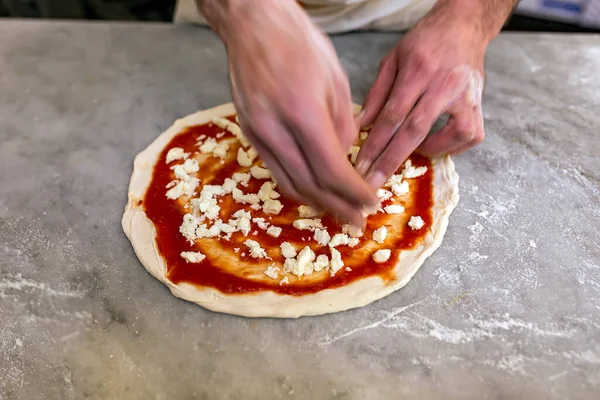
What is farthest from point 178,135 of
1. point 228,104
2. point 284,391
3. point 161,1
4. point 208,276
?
point 161,1

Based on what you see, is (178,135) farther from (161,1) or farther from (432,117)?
(161,1)

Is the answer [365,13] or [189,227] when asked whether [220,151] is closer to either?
[189,227]

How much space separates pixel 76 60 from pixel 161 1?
81 cm

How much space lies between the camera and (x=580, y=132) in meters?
1.54

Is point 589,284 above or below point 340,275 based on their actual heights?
above

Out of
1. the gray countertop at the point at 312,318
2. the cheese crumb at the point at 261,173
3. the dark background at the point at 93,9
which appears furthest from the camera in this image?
the dark background at the point at 93,9

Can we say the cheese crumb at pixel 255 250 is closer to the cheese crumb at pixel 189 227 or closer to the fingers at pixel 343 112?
the cheese crumb at pixel 189 227

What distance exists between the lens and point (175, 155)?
148cm

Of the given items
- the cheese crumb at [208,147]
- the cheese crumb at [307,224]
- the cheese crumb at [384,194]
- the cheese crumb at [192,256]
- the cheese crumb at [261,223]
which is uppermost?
the cheese crumb at [384,194]

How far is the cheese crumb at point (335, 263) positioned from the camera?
119 cm

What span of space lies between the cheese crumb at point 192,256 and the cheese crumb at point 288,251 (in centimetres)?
18

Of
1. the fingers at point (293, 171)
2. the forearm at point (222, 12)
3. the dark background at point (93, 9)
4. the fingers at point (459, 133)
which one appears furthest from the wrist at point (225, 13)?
the dark background at point (93, 9)

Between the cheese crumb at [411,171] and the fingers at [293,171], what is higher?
the fingers at [293,171]

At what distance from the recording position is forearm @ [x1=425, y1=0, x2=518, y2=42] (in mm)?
1335
